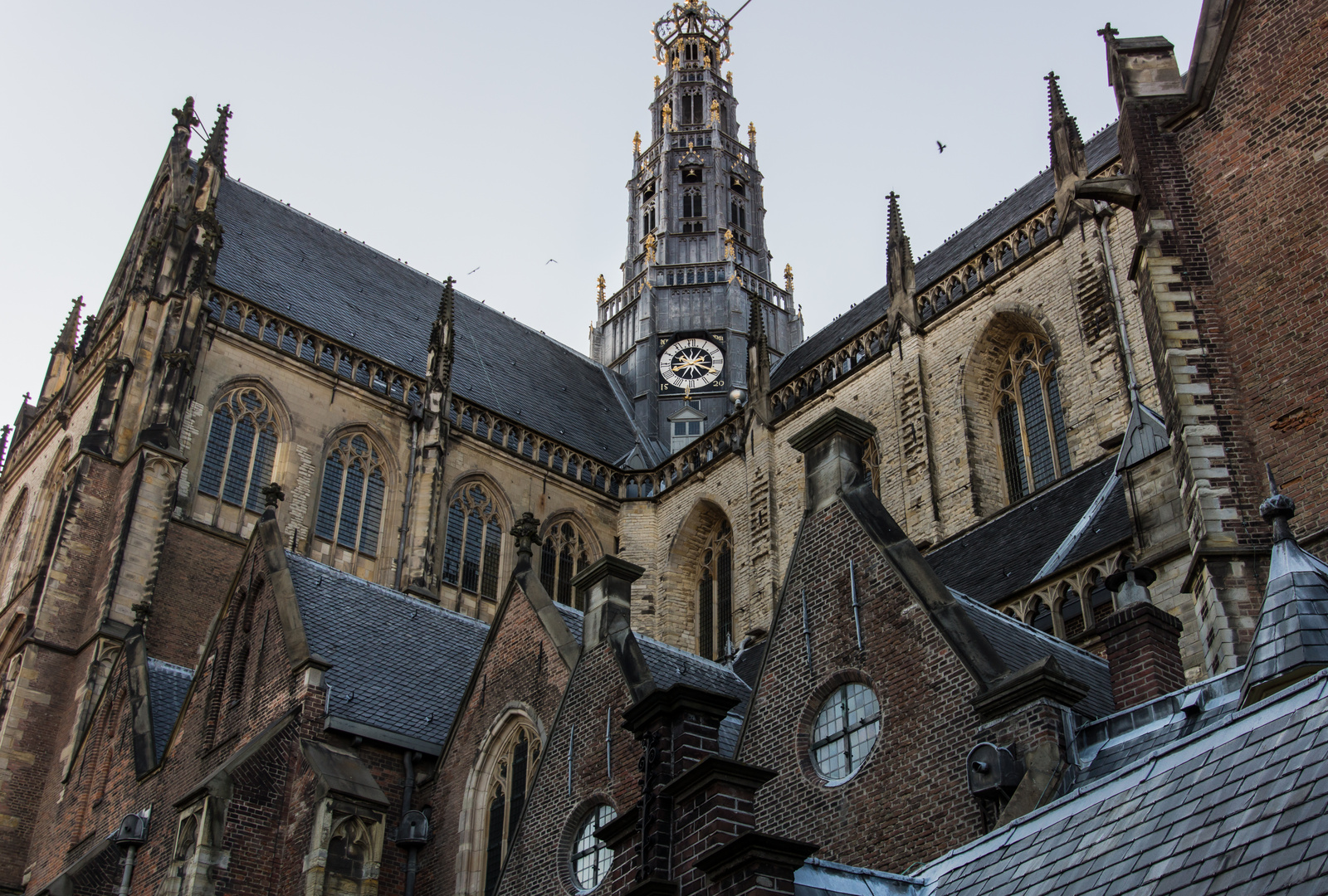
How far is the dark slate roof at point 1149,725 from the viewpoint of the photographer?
973 cm

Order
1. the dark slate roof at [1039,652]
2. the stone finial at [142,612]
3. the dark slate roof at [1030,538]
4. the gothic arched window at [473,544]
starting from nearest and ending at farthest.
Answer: the dark slate roof at [1039,652]
the dark slate roof at [1030,538]
the stone finial at [142,612]
the gothic arched window at [473,544]

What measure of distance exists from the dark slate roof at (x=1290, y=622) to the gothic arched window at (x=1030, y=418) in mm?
15754

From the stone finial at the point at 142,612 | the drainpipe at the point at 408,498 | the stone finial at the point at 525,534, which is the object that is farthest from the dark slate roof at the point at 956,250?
the stone finial at the point at 142,612

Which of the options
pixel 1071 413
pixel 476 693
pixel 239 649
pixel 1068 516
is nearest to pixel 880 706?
pixel 476 693

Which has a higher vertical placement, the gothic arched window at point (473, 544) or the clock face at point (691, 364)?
the clock face at point (691, 364)

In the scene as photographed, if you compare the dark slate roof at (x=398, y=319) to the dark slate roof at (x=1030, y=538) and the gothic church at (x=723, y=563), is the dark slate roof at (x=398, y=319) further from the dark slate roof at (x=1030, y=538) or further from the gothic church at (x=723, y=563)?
the dark slate roof at (x=1030, y=538)

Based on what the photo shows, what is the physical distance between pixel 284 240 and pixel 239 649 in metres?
19.0

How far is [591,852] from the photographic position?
13.4 m

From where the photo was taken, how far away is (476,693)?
17.0m

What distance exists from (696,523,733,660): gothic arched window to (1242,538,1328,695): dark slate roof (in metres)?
21.9

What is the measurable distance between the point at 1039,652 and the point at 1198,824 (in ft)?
21.4

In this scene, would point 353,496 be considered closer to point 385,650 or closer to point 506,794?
point 385,650

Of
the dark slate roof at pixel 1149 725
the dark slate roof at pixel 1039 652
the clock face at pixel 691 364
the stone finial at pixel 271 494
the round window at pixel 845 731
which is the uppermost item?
the clock face at pixel 691 364

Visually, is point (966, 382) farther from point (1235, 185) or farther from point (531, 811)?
point (531, 811)
